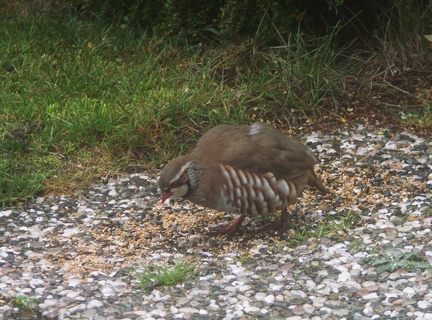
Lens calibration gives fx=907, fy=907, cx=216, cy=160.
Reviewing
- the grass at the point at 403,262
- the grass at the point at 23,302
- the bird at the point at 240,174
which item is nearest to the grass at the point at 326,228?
the bird at the point at 240,174

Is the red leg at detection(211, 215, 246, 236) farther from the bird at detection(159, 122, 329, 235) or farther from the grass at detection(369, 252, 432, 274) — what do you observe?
the grass at detection(369, 252, 432, 274)

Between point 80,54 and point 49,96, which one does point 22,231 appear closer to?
point 49,96

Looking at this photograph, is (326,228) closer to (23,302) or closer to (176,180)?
(176,180)

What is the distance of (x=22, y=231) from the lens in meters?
6.08

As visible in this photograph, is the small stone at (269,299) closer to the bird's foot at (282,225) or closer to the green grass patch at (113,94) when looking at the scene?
the bird's foot at (282,225)

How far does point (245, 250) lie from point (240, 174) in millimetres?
490

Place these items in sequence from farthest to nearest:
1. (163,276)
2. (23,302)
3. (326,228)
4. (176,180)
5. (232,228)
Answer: (232,228) < (326,228) < (176,180) < (163,276) < (23,302)

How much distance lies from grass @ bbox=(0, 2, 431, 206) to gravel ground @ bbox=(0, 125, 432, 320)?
0.33 metres

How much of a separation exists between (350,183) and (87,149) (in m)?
2.05

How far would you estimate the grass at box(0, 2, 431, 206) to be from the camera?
274 inches

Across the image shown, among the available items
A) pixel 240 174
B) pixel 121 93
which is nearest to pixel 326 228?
pixel 240 174

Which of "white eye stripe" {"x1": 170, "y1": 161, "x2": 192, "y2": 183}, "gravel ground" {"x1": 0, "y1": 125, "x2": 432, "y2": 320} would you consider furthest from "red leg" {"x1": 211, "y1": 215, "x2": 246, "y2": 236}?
"white eye stripe" {"x1": 170, "y1": 161, "x2": 192, "y2": 183}

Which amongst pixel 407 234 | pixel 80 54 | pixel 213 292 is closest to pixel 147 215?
pixel 213 292

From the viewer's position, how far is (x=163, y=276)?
17.3ft
